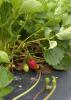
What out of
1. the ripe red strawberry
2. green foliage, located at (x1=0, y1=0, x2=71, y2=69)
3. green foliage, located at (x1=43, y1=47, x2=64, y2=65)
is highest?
green foliage, located at (x1=0, y1=0, x2=71, y2=69)

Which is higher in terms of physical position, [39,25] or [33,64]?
[39,25]

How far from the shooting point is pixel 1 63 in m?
0.91

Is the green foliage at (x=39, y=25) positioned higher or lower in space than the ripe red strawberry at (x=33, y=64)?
higher

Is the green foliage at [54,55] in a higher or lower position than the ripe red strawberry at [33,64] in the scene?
higher

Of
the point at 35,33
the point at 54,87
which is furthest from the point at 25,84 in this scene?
the point at 35,33

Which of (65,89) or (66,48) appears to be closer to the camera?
(65,89)

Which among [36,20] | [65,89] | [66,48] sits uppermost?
[36,20]

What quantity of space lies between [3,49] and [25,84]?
14 cm

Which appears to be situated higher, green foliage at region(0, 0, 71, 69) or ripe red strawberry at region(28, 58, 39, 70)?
green foliage at region(0, 0, 71, 69)

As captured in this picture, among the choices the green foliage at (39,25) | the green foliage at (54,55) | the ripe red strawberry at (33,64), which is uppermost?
the green foliage at (39,25)

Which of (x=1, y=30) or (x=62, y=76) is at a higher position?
(x=1, y=30)

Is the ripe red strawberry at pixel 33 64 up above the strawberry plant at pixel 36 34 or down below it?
below

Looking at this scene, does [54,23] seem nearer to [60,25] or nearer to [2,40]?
[60,25]

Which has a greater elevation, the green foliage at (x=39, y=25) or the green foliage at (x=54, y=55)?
the green foliage at (x=39, y=25)
